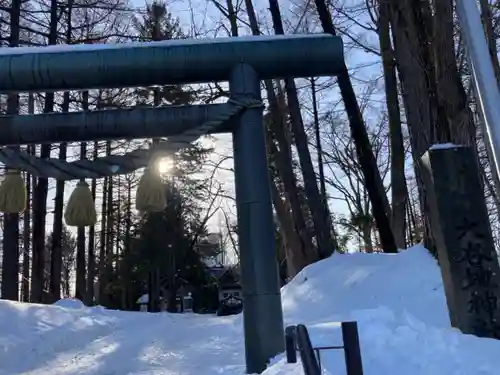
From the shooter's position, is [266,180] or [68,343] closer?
[266,180]

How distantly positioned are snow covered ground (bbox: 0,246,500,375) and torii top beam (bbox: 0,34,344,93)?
2.67 m

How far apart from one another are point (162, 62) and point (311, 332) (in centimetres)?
309

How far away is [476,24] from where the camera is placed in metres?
5.19

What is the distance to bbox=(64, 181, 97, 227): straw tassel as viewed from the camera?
6.12 meters

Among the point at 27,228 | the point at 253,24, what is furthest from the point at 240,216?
the point at 27,228

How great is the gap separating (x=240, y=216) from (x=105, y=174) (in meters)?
1.52

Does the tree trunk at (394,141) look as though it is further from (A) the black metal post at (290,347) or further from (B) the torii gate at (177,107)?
(A) the black metal post at (290,347)

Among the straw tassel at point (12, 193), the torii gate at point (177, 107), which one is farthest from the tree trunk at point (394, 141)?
the straw tassel at point (12, 193)

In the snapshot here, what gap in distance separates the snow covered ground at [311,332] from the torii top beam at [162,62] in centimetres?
267

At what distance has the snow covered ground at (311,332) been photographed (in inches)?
162

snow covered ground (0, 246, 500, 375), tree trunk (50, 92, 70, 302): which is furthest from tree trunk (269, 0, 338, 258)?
tree trunk (50, 92, 70, 302)

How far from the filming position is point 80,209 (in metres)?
6.12

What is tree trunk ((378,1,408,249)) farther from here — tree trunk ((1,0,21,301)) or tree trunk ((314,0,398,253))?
tree trunk ((1,0,21,301))

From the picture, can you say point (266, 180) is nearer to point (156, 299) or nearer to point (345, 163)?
point (345, 163)
